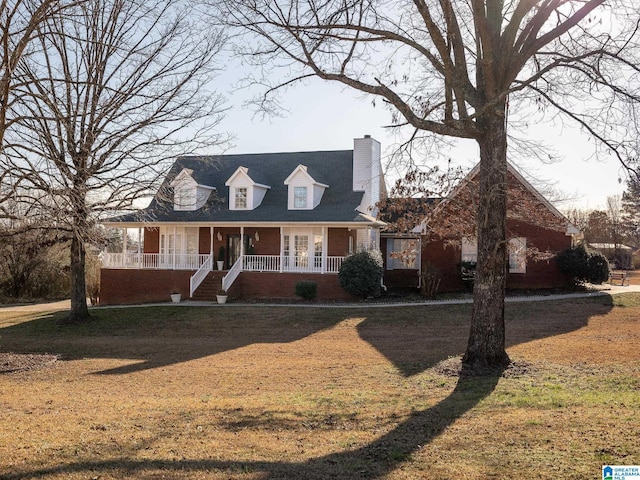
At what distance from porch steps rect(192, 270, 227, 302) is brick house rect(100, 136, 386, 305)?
5 cm

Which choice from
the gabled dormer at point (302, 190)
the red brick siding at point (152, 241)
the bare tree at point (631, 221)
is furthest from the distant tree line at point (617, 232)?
the red brick siding at point (152, 241)

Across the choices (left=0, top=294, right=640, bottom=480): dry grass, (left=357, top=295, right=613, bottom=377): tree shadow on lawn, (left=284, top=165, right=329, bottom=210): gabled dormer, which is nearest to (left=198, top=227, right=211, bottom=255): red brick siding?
(left=284, top=165, right=329, bottom=210): gabled dormer

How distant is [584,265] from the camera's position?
2545cm

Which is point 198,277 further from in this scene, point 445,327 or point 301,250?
point 445,327

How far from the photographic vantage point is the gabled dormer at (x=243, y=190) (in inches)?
1196

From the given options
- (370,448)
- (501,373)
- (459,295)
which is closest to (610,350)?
(501,373)

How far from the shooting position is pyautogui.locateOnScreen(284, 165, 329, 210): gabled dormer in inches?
1162

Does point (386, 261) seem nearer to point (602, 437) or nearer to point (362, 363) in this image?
point (362, 363)

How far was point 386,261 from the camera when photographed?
30828mm

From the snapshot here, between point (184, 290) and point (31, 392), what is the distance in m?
17.9

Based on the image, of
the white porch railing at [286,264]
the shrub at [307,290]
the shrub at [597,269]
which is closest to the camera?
the shrub at [597,269]

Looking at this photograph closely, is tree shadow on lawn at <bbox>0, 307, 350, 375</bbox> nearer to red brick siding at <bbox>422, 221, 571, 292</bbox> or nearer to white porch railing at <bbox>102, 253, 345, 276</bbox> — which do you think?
white porch railing at <bbox>102, 253, 345, 276</bbox>

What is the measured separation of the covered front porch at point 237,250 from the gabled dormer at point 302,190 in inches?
44.7

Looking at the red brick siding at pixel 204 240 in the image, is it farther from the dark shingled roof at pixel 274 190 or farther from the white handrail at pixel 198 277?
the white handrail at pixel 198 277
